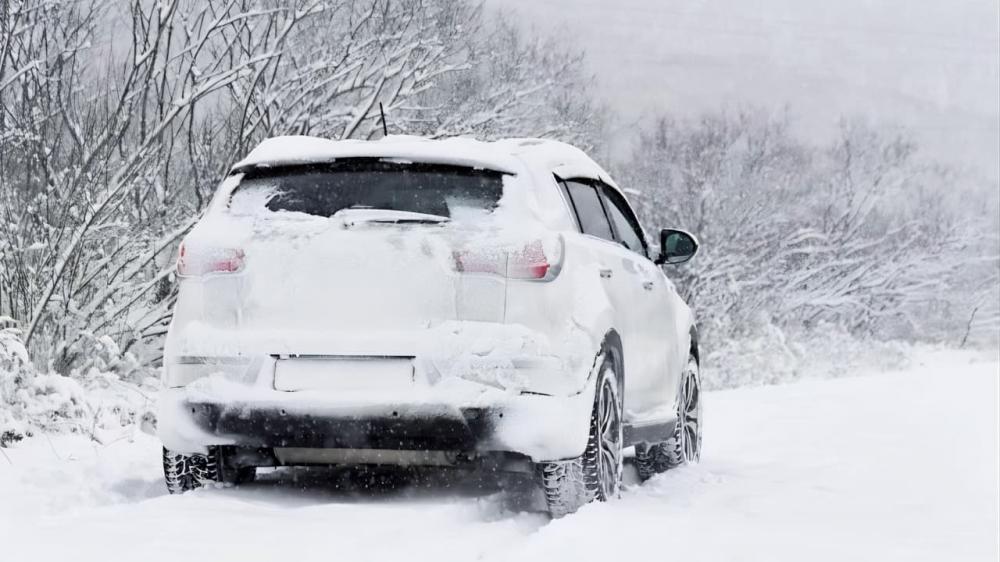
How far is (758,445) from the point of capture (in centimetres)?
904

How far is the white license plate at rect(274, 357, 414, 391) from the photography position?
4.73 m

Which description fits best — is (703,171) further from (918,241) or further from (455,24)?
(455,24)

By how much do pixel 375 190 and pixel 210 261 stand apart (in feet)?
2.45

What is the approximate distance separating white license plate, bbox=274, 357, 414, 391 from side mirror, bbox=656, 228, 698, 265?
300cm

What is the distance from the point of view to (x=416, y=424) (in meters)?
4.73

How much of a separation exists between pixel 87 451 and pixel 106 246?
3.02 m

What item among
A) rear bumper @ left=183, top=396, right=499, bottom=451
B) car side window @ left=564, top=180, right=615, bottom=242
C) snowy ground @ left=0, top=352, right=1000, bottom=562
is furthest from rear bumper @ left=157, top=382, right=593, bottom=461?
car side window @ left=564, top=180, right=615, bottom=242

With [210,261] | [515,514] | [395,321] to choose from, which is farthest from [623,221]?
[210,261]

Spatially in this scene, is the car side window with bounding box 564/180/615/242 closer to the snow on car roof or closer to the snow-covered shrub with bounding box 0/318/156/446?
the snow on car roof

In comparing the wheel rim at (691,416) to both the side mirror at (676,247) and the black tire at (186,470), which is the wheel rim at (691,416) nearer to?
the side mirror at (676,247)

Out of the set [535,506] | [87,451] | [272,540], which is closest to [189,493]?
[272,540]

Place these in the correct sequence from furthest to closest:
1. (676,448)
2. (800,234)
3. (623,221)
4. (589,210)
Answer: (800,234)
(676,448)
(623,221)
(589,210)

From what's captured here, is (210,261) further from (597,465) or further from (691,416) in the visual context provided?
(691,416)

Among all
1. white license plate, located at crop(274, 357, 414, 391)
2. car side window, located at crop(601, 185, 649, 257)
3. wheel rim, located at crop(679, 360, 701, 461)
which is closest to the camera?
white license plate, located at crop(274, 357, 414, 391)
